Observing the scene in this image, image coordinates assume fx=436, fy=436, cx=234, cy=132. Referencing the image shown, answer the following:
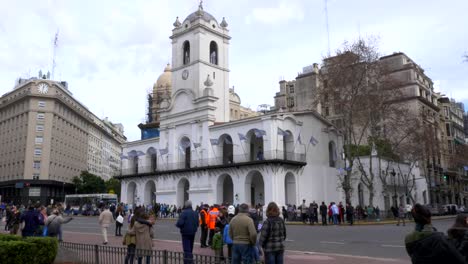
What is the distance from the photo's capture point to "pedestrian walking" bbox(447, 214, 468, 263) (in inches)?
217

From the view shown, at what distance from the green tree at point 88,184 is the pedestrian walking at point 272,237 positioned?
7479cm

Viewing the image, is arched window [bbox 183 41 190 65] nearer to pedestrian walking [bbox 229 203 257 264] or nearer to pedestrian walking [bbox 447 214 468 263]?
pedestrian walking [bbox 229 203 257 264]

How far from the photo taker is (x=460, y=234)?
5.71 metres

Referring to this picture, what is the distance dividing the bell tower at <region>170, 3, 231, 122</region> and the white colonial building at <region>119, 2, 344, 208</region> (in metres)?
0.11

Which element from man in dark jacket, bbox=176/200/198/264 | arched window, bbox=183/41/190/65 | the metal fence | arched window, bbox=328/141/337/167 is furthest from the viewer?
arched window, bbox=183/41/190/65

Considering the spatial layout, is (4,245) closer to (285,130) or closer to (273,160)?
(273,160)

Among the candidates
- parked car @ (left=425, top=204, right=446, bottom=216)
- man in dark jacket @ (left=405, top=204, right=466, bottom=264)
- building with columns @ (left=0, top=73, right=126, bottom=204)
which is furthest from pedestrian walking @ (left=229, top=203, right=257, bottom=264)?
building with columns @ (left=0, top=73, right=126, bottom=204)

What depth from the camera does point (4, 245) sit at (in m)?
9.45

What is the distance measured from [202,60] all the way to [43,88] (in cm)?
3915

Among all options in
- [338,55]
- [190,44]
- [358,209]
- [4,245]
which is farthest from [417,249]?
[190,44]

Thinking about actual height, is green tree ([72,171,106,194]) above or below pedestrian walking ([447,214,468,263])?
above

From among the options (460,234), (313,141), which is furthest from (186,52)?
(460,234)

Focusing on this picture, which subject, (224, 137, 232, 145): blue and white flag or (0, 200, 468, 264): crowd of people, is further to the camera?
(224, 137, 232, 145): blue and white flag

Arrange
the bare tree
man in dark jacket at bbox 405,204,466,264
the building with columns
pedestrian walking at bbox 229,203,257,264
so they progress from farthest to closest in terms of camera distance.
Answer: the building with columns
the bare tree
pedestrian walking at bbox 229,203,257,264
man in dark jacket at bbox 405,204,466,264
